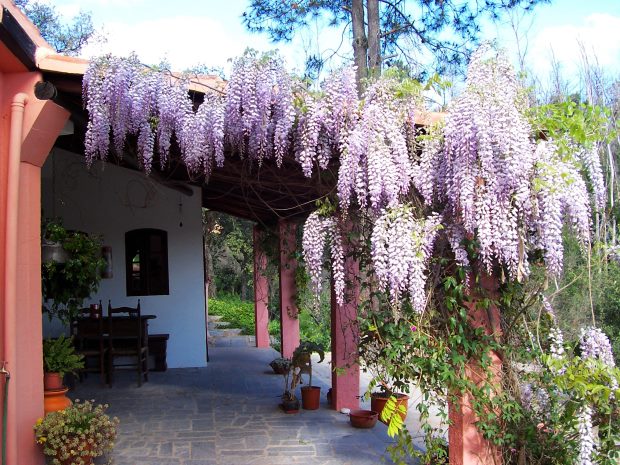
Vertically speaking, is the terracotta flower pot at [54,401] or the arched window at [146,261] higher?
the arched window at [146,261]

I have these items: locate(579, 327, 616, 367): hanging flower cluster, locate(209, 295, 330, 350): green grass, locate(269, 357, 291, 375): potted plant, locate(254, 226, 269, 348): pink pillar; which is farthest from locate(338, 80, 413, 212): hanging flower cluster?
locate(209, 295, 330, 350): green grass

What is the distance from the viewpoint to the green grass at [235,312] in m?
12.9

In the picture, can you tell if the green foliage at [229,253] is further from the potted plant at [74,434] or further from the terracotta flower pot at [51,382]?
the potted plant at [74,434]

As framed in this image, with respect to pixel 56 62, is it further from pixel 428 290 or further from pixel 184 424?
pixel 184 424

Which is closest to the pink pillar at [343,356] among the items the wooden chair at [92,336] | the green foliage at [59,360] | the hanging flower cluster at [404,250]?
the hanging flower cluster at [404,250]

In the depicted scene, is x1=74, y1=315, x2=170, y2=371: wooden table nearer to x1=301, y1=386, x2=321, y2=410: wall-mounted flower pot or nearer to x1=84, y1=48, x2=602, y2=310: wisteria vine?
x1=301, y1=386, x2=321, y2=410: wall-mounted flower pot

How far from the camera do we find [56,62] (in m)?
3.30

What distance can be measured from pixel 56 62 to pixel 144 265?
15.5ft

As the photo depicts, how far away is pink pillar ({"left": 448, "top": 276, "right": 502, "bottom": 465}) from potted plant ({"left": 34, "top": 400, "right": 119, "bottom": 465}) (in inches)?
89.1

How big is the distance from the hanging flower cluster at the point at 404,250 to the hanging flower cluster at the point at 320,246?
377mm

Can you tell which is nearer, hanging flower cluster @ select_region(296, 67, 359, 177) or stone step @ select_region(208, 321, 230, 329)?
hanging flower cluster @ select_region(296, 67, 359, 177)

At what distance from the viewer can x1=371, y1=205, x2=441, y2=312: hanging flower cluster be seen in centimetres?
302

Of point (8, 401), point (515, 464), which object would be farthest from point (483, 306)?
point (8, 401)

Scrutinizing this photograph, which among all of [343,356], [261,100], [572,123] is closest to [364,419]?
[343,356]
